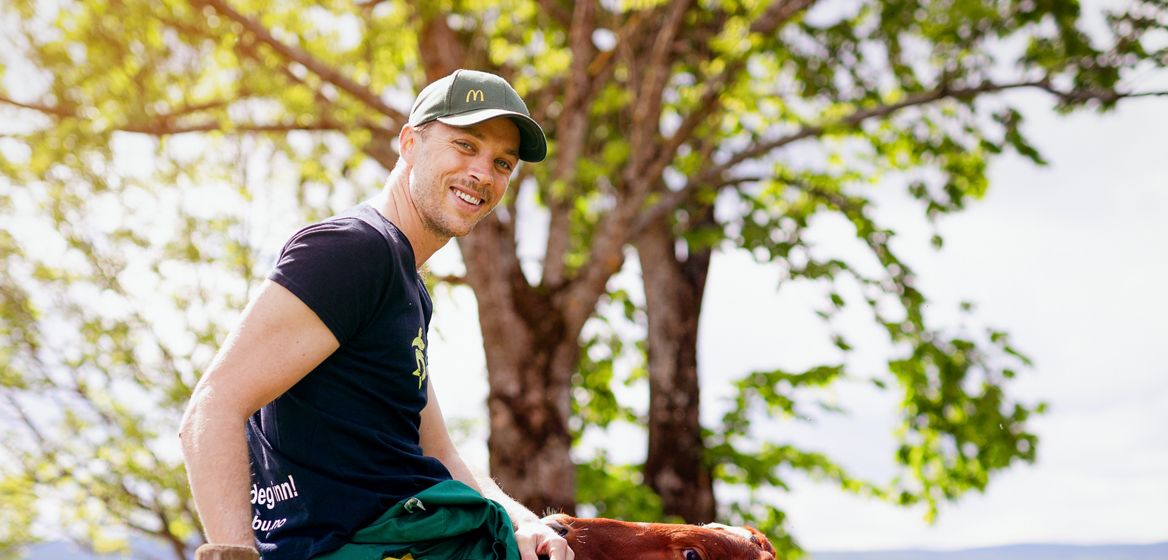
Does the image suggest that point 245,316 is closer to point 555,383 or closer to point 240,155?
point 555,383

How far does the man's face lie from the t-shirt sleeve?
30cm

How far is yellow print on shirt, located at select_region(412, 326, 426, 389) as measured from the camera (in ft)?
9.18

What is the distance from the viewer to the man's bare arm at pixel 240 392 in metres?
2.42

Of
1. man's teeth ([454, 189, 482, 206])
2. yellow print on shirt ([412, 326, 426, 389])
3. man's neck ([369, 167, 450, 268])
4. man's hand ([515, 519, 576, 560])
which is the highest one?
man's teeth ([454, 189, 482, 206])

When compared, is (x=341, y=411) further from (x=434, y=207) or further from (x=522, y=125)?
(x=522, y=125)

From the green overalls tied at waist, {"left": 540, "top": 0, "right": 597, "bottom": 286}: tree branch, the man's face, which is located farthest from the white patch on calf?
{"left": 540, "top": 0, "right": 597, "bottom": 286}: tree branch

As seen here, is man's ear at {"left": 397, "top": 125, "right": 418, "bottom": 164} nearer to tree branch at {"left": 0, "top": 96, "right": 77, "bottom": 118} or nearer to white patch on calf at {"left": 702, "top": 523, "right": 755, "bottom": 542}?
white patch on calf at {"left": 702, "top": 523, "right": 755, "bottom": 542}

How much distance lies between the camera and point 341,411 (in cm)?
265

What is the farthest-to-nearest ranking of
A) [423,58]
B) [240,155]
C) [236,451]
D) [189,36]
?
[240,155] → [423,58] → [189,36] → [236,451]

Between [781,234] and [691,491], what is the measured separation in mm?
3205

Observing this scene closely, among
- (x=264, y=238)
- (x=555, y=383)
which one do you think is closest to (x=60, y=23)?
(x=264, y=238)

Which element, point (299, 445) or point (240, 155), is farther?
point (240, 155)

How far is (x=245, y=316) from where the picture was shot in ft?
8.25

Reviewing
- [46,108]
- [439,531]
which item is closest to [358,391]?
[439,531]
